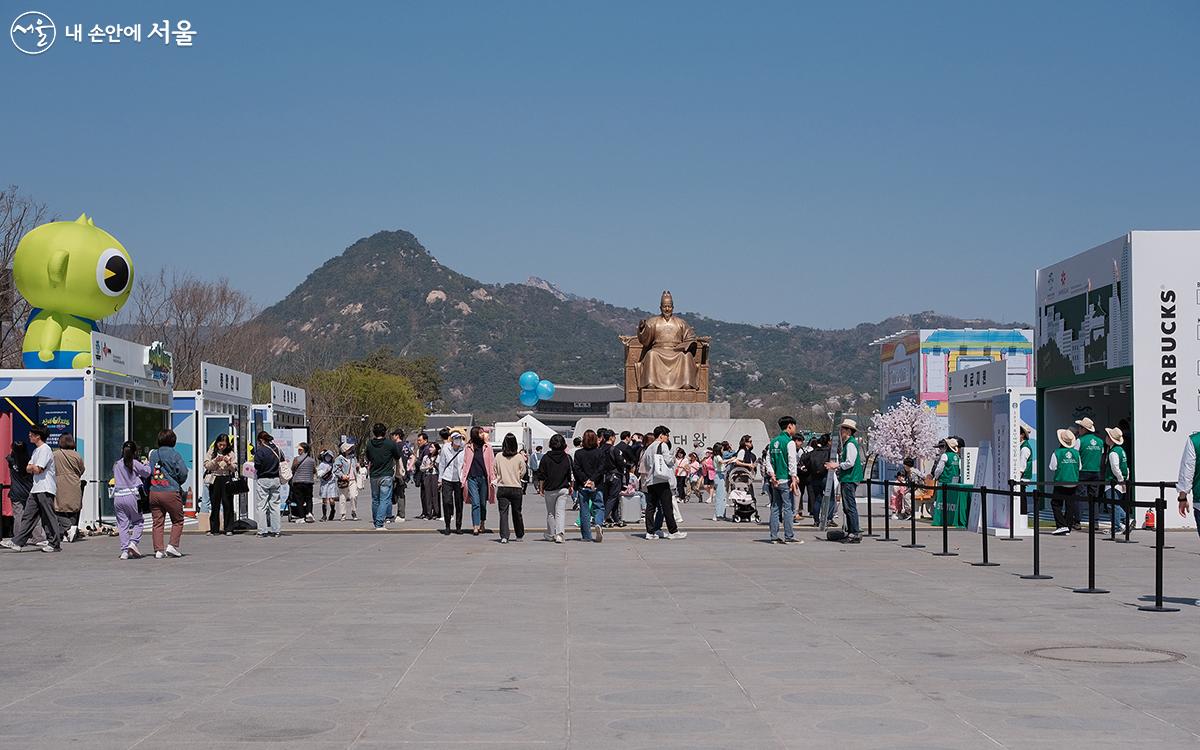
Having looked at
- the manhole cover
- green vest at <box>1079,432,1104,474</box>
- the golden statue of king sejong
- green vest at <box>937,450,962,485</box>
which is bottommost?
the manhole cover

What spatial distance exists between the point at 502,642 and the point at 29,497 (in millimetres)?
11412

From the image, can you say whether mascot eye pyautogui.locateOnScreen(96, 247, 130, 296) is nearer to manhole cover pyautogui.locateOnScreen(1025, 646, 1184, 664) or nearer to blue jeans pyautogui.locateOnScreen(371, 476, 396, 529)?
blue jeans pyautogui.locateOnScreen(371, 476, 396, 529)

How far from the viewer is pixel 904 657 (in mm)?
9219

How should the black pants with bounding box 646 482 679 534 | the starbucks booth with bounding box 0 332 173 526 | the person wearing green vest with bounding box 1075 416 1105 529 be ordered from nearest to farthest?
the person wearing green vest with bounding box 1075 416 1105 529 < the black pants with bounding box 646 482 679 534 < the starbucks booth with bounding box 0 332 173 526

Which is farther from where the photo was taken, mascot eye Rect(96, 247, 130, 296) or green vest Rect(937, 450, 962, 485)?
mascot eye Rect(96, 247, 130, 296)

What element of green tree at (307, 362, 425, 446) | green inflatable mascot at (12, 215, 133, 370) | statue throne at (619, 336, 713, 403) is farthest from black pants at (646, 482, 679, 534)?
green tree at (307, 362, 425, 446)

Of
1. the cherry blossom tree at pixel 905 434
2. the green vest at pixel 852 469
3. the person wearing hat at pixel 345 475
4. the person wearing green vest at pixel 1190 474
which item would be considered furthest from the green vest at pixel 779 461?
the cherry blossom tree at pixel 905 434

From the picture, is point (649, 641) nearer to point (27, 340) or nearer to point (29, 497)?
point (29, 497)

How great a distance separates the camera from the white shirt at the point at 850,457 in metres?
19.7

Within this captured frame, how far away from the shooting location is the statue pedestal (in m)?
46.0

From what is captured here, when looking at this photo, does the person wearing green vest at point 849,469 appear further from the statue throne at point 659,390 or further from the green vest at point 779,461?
the statue throne at point 659,390

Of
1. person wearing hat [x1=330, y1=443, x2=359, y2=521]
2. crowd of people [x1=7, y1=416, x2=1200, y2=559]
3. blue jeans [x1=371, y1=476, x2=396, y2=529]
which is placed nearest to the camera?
crowd of people [x1=7, y1=416, x2=1200, y2=559]

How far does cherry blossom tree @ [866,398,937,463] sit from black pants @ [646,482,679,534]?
83.0 ft

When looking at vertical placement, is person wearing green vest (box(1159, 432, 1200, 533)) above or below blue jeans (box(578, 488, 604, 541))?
above
